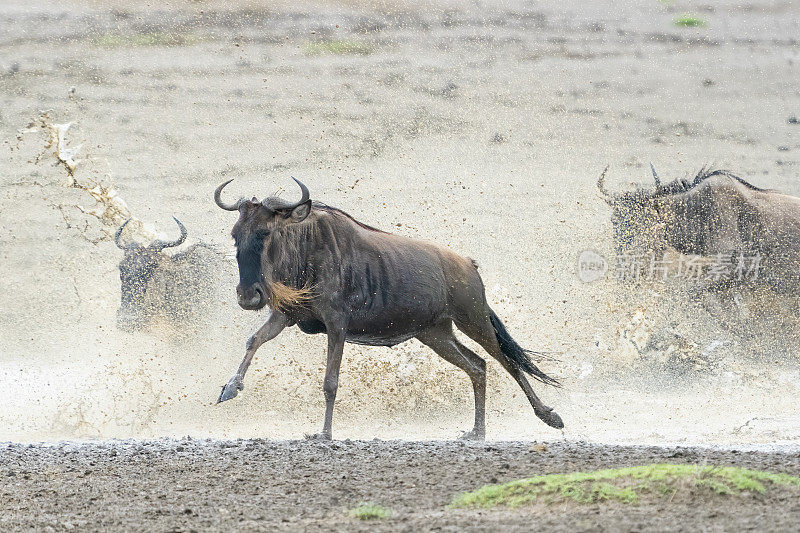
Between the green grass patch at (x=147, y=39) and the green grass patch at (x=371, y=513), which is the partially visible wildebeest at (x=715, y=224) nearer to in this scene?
the green grass patch at (x=371, y=513)

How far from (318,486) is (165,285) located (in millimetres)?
6465

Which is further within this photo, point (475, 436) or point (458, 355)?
point (458, 355)

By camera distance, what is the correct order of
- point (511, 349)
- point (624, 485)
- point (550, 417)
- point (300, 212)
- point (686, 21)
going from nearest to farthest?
point (624, 485) → point (300, 212) → point (550, 417) → point (511, 349) → point (686, 21)

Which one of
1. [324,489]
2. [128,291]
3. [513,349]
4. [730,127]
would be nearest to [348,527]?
[324,489]

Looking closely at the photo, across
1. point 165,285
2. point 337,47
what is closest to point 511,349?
point 165,285

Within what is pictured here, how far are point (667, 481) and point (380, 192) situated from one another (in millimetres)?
14070

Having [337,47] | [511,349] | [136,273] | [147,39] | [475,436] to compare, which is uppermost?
[337,47]

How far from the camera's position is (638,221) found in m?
12.4

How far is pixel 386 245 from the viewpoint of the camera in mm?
8359

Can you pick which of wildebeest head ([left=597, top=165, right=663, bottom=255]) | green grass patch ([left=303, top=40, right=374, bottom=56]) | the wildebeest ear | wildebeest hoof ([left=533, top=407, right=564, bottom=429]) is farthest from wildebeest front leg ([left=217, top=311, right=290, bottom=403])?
green grass patch ([left=303, top=40, right=374, bottom=56])

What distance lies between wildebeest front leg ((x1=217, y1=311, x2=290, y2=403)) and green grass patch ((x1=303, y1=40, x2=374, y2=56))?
15.6 meters

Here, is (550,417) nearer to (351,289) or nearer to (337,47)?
(351,289)

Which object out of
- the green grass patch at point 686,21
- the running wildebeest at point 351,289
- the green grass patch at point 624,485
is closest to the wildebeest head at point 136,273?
the running wildebeest at point 351,289

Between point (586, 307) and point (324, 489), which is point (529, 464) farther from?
point (586, 307)
